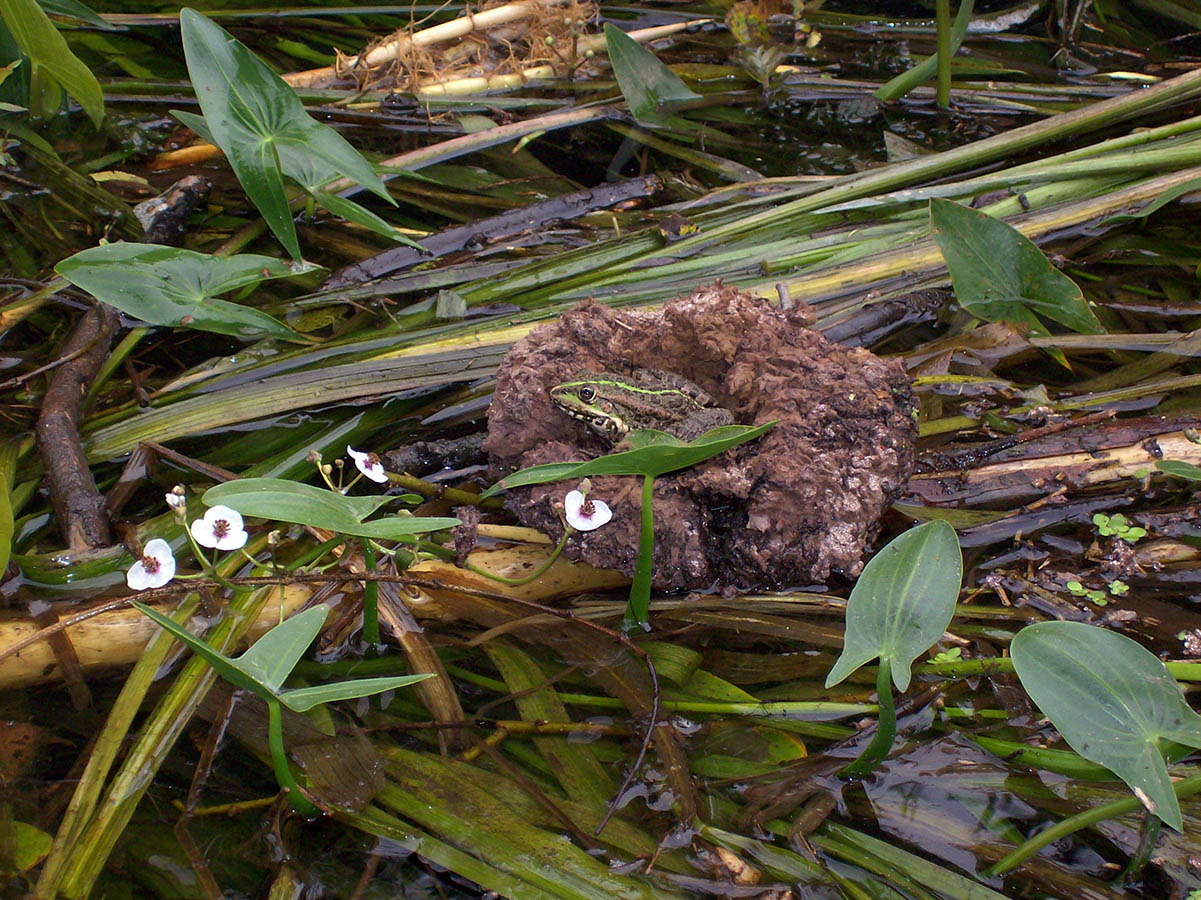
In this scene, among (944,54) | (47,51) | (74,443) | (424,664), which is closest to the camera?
(424,664)

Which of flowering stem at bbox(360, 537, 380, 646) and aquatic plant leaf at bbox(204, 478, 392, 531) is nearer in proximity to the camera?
aquatic plant leaf at bbox(204, 478, 392, 531)

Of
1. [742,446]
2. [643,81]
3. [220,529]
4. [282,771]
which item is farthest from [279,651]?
[643,81]

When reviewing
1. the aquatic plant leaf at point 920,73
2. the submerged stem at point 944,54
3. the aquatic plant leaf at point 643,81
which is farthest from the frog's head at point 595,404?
the submerged stem at point 944,54

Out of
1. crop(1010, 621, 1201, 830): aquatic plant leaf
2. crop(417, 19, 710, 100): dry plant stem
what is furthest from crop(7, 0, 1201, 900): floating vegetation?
crop(417, 19, 710, 100): dry plant stem

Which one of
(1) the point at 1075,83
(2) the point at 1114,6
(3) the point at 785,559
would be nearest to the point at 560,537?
(3) the point at 785,559

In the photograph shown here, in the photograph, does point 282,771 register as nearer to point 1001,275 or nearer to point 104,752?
point 104,752

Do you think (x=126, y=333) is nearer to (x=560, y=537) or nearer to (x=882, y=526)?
(x=560, y=537)

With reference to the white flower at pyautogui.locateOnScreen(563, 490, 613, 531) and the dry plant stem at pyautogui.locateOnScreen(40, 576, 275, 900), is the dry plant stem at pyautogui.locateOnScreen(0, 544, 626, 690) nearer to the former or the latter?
the dry plant stem at pyautogui.locateOnScreen(40, 576, 275, 900)

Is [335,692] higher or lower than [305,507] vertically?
lower
